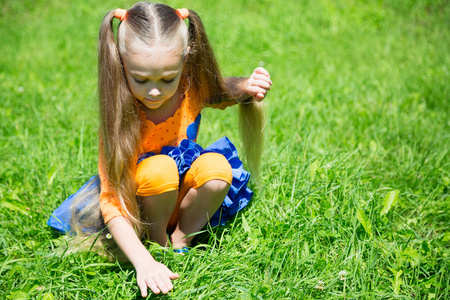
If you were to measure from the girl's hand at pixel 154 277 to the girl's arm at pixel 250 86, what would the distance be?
0.84 m

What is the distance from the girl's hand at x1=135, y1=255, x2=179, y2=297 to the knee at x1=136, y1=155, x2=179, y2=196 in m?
0.31

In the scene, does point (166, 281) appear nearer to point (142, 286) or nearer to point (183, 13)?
point (142, 286)

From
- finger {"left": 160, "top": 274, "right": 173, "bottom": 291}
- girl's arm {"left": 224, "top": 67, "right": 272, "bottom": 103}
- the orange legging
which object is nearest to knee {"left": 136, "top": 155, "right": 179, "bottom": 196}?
the orange legging

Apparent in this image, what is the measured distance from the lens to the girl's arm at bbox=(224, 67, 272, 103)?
1.88 meters

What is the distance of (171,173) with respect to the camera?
1.78 meters

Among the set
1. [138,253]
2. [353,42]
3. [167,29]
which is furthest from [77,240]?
[353,42]

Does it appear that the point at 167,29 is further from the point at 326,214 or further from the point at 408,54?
the point at 408,54

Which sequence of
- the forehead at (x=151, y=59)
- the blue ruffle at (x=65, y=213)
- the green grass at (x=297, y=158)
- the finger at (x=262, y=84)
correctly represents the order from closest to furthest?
the forehead at (x=151, y=59) → the green grass at (x=297, y=158) → the finger at (x=262, y=84) → the blue ruffle at (x=65, y=213)

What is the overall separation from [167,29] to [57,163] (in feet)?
4.13

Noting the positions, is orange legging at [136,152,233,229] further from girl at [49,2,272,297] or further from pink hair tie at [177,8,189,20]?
pink hair tie at [177,8,189,20]

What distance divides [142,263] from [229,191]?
608mm

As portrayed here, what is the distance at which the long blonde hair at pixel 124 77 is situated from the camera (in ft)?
5.44

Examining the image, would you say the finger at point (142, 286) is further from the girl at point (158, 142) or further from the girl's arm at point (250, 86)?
the girl's arm at point (250, 86)

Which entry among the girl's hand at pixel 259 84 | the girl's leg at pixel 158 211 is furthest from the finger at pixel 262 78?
the girl's leg at pixel 158 211
